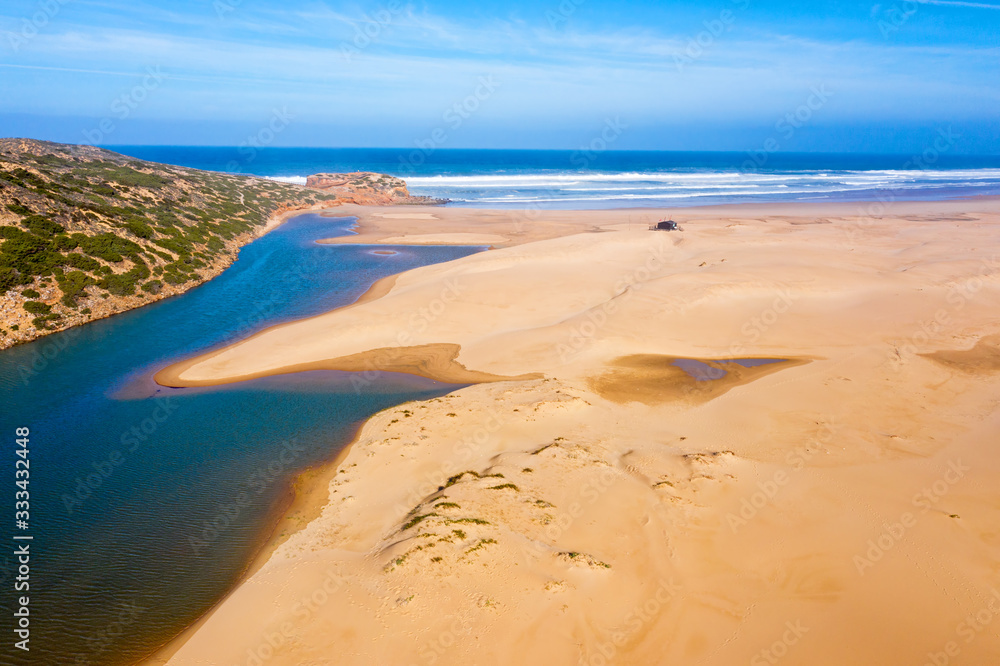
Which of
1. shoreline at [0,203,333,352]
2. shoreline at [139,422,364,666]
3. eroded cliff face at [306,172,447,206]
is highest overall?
eroded cliff face at [306,172,447,206]

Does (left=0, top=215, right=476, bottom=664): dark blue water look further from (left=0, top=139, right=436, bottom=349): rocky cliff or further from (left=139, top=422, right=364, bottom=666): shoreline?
(left=0, top=139, right=436, bottom=349): rocky cliff

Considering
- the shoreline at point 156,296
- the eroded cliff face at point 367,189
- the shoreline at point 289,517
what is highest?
the eroded cliff face at point 367,189

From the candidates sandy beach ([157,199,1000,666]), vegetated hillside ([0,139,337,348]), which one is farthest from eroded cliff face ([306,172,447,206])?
sandy beach ([157,199,1000,666])

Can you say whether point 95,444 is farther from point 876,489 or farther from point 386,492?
point 876,489

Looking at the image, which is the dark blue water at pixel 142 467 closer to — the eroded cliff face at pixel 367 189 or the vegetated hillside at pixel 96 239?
the vegetated hillside at pixel 96 239

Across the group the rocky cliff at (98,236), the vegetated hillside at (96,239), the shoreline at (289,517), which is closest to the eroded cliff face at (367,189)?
the rocky cliff at (98,236)

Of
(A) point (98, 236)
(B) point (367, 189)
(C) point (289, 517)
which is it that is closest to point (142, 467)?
(C) point (289, 517)
